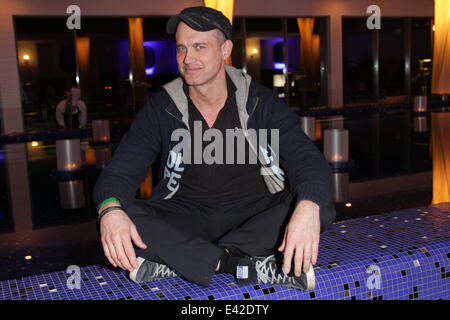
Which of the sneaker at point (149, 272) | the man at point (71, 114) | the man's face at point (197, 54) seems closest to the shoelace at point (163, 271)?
the sneaker at point (149, 272)

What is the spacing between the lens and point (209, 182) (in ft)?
6.44

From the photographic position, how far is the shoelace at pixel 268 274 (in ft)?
5.64

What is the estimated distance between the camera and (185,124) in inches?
75.7

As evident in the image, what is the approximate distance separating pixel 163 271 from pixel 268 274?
1.22 ft

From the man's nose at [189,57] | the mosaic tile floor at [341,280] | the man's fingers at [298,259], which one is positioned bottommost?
the mosaic tile floor at [341,280]

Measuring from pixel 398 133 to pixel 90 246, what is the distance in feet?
19.3

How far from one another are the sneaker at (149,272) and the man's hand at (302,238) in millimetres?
454

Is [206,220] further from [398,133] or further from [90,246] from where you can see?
[398,133]

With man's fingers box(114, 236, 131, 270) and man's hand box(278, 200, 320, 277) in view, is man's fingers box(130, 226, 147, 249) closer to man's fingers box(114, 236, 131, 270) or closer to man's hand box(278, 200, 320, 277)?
man's fingers box(114, 236, 131, 270)

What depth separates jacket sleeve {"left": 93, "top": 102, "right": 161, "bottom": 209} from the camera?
1765 millimetres

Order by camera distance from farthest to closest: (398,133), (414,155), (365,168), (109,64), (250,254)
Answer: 1. (109,64)
2. (398,133)
3. (414,155)
4. (365,168)
5. (250,254)

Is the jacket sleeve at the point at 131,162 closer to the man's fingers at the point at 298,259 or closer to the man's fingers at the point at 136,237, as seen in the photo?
the man's fingers at the point at 136,237

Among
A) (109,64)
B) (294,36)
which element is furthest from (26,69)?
(294,36)

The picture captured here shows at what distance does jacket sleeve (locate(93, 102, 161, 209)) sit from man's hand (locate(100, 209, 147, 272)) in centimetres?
11
